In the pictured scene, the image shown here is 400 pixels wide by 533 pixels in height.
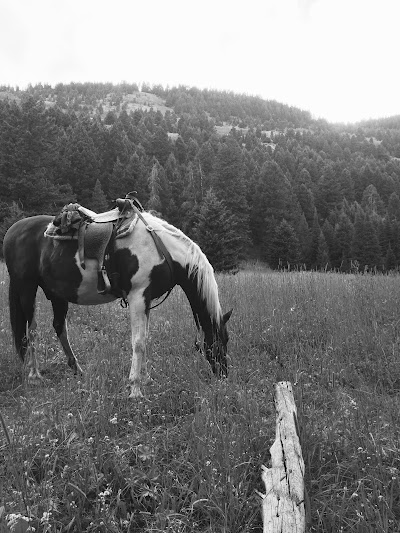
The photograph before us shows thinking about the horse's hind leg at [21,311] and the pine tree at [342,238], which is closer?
the horse's hind leg at [21,311]

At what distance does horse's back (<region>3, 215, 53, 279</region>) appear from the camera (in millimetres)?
4539

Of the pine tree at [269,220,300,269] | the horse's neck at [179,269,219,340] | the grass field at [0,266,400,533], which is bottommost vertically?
the pine tree at [269,220,300,269]

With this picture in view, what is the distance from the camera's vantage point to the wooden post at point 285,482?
165cm

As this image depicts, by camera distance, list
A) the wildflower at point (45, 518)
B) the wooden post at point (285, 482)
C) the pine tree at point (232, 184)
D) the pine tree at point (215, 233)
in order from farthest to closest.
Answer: the pine tree at point (232, 184)
the pine tree at point (215, 233)
the wildflower at point (45, 518)
the wooden post at point (285, 482)

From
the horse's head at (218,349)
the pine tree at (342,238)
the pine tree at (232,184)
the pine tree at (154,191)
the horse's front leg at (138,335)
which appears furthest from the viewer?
the pine tree at (342,238)

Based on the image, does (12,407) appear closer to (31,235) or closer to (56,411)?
(56,411)

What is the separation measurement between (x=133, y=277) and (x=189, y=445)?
75.4 inches

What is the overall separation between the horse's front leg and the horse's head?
27.5 inches

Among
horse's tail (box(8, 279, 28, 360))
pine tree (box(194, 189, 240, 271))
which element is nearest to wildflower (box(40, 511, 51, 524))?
horse's tail (box(8, 279, 28, 360))

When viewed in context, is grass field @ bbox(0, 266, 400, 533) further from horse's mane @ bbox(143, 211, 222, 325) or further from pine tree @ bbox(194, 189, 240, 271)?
pine tree @ bbox(194, 189, 240, 271)

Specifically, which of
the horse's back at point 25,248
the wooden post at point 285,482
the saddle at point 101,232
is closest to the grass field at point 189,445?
the wooden post at point 285,482

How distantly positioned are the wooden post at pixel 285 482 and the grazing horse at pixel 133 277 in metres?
1.29

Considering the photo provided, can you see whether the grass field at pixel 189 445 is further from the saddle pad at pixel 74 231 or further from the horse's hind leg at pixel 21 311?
the saddle pad at pixel 74 231

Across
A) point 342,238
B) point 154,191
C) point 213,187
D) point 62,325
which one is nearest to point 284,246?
point 213,187
